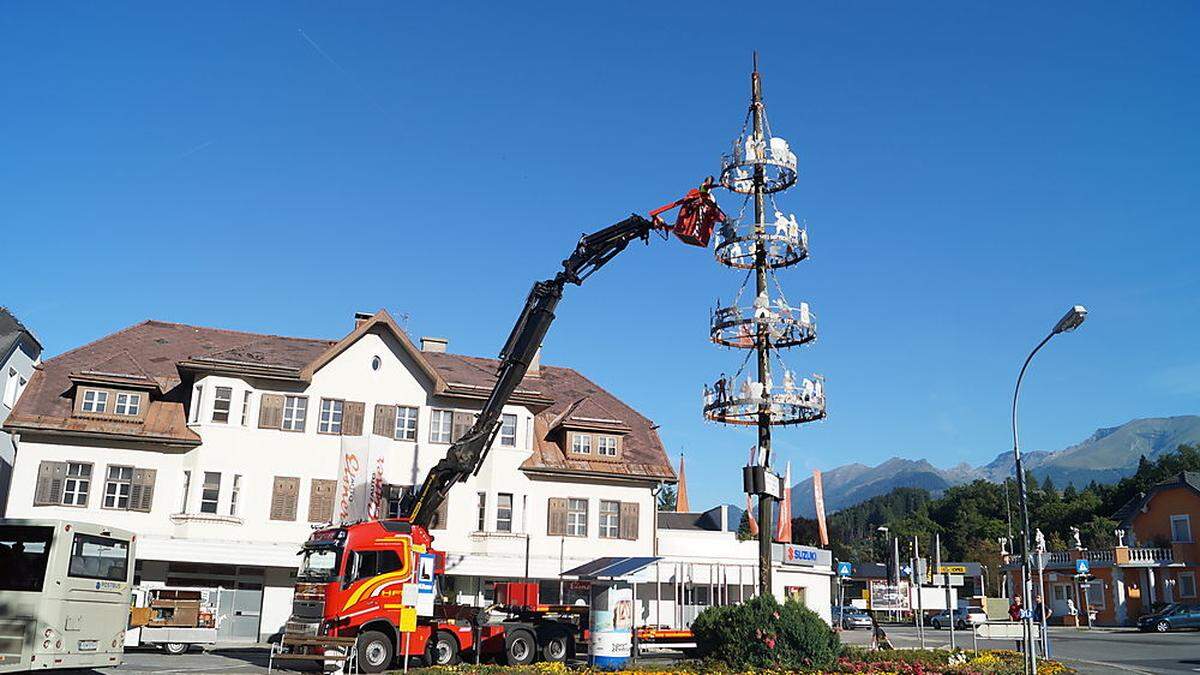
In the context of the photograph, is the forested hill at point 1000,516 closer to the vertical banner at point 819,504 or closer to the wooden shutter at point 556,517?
the vertical banner at point 819,504

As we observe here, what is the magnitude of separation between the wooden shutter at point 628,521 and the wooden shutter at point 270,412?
13.9m

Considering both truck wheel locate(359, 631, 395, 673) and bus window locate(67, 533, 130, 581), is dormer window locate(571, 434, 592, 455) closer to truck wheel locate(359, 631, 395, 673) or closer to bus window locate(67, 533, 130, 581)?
truck wheel locate(359, 631, 395, 673)

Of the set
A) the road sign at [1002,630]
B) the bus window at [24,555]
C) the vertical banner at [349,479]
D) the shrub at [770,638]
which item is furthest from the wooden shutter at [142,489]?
the road sign at [1002,630]

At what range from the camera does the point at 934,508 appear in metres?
138

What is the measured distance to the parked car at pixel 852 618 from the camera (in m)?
56.4

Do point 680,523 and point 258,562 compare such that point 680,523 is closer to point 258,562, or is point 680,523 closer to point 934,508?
point 258,562

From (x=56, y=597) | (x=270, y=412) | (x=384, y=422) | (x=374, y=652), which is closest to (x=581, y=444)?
(x=384, y=422)

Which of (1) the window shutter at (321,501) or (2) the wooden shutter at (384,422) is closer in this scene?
(1) the window shutter at (321,501)

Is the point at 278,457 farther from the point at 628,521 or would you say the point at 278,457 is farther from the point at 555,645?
the point at 555,645

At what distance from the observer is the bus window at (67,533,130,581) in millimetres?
18031

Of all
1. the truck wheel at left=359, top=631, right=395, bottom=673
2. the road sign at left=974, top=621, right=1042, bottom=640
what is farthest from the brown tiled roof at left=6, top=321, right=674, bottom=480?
the road sign at left=974, top=621, right=1042, bottom=640

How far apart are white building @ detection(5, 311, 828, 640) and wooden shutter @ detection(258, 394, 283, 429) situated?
2.1 inches

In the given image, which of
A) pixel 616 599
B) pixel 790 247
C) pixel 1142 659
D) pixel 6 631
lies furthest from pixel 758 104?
pixel 6 631

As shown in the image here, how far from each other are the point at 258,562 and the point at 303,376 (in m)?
6.87
